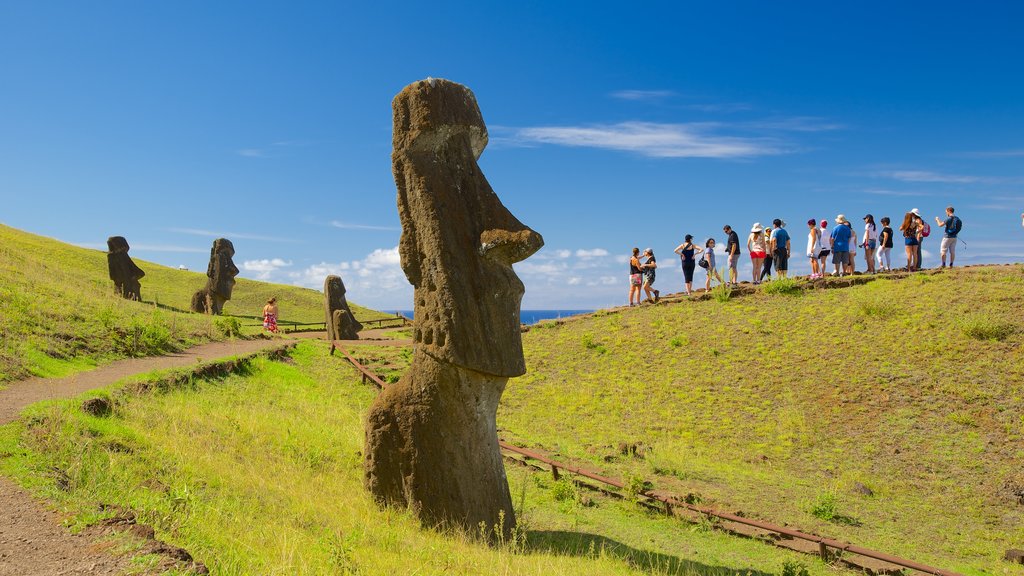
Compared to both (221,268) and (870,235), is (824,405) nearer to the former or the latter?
(870,235)

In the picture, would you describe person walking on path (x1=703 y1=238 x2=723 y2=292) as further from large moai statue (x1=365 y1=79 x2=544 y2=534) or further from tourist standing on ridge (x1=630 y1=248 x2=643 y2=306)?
large moai statue (x1=365 y1=79 x2=544 y2=534)

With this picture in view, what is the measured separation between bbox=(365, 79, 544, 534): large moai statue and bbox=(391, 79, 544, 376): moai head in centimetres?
1

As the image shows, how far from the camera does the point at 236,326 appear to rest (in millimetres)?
22219

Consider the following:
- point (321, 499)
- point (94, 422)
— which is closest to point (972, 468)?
point (321, 499)

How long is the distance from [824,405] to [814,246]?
8.43 m

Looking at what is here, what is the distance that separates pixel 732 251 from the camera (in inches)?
885

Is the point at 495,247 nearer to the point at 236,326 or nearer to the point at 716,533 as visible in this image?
the point at 716,533

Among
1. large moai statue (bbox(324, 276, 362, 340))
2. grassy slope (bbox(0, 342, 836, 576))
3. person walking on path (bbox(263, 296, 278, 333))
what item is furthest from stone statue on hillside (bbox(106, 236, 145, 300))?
grassy slope (bbox(0, 342, 836, 576))

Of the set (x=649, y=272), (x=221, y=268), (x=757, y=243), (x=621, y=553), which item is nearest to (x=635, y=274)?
(x=649, y=272)

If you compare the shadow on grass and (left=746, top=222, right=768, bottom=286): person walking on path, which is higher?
(left=746, top=222, right=768, bottom=286): person walking on path

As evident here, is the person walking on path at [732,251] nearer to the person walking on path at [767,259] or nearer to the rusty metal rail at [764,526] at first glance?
the person walking on path at [767,259]

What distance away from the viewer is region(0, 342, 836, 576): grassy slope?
5.95 meters

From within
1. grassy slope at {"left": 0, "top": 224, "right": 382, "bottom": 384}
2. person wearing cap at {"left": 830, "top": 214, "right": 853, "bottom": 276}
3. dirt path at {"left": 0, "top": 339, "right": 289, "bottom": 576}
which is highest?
person wearing cap at {"left": 830, "top": 214, "right": 853, "bottom": 276}

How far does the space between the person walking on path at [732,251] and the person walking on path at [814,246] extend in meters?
2.13
